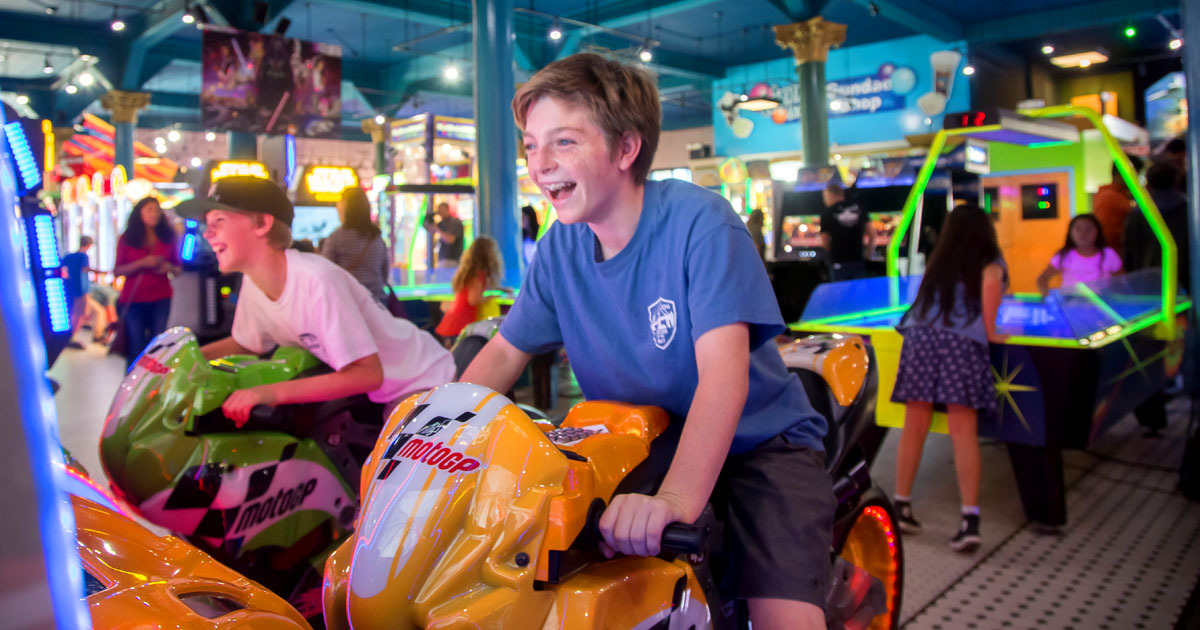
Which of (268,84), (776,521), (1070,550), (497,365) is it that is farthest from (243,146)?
(776,521)

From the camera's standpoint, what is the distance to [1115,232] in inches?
288

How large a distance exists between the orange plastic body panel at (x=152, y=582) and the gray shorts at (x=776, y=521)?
88 centimetres

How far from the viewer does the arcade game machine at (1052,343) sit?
4013 mm

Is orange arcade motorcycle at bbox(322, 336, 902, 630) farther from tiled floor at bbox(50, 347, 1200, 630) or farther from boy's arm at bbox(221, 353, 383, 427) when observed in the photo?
tiled floor at bbox(50, 347, 1200, 630)

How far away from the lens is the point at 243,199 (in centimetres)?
254

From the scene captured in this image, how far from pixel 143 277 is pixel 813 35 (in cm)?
1124

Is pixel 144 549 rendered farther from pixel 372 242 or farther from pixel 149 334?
pixel 149 334

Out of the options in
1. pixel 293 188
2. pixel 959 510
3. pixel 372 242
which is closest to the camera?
pixel 959 510

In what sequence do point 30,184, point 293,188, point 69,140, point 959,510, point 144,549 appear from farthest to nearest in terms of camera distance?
point 69,140 → point 293,188 → point 959,510 → point 30,184 → point 144,549

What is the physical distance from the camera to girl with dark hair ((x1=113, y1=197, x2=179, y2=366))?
257 inches

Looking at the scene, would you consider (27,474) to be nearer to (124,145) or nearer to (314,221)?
(314,221)

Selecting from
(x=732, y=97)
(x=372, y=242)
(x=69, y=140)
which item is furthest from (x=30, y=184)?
(x=69, y=140)

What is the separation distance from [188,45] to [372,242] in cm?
1588

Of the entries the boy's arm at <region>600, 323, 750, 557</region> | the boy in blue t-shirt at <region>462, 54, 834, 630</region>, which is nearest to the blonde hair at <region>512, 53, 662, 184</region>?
the boy in blue t-shirt at <region>462, 54, 834, 630</region>
